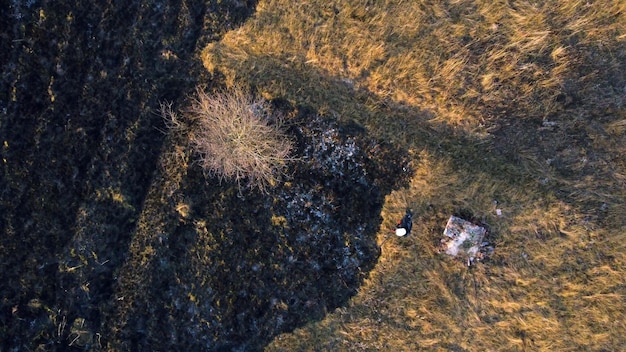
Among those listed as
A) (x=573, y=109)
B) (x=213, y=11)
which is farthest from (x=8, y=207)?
(x=573, y=109)

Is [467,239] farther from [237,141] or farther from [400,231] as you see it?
[237,141]

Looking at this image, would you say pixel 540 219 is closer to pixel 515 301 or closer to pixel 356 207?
pixel 515 301

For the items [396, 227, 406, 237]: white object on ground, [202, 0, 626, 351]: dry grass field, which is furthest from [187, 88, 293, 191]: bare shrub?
[396, 227, 406, 237]: white object on ground

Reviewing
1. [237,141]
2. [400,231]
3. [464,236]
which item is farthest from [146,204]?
[464,236]

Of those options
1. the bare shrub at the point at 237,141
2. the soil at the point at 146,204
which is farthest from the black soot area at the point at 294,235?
the bare shrub at the point at 237,141

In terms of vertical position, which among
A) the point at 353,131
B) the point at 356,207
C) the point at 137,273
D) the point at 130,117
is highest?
the point at 353,131

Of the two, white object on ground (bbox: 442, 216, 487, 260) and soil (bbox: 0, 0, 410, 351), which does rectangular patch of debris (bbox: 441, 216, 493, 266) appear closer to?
white object on ground (bbox: 442, 216, 487, 260)

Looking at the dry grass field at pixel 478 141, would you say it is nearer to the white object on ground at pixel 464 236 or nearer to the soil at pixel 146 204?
the white object on ground at pixel 464 236

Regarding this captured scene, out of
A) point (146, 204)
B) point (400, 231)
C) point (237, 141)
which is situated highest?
point (237, 141)
